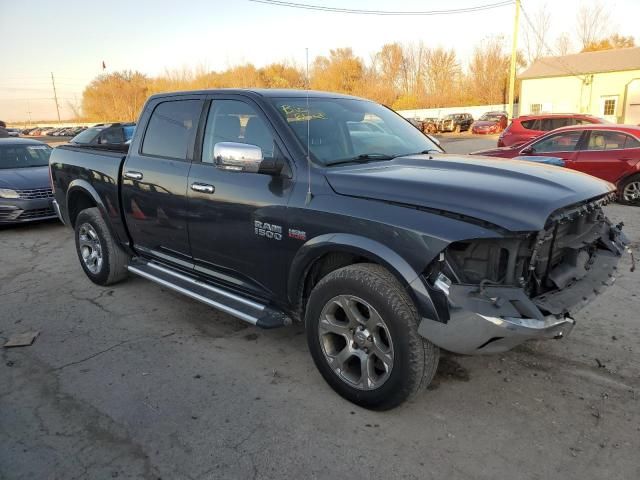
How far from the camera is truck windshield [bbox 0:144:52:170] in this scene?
31.4ft

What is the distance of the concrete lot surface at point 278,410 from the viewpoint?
2.56 metres

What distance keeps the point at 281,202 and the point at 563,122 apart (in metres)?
14.8

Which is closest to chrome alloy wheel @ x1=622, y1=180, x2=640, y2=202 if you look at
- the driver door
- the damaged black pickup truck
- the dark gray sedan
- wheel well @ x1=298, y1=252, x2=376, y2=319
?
the damaged black pickup truck

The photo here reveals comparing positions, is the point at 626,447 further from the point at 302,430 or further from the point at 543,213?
the point at 302,430

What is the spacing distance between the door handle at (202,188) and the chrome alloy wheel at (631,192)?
8.62 m

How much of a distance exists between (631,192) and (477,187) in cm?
822

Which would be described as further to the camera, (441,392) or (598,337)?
(598,337)

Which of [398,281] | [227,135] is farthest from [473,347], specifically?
[227,135]

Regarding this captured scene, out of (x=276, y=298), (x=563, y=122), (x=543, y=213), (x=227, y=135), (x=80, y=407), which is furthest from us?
(x=563, y=122)

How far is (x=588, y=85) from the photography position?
35.8 meters

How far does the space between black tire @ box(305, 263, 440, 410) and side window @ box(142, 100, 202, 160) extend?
1886 millimetres

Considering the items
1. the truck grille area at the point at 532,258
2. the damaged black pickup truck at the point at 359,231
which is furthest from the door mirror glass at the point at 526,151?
the truck grille area at the point at 532,258

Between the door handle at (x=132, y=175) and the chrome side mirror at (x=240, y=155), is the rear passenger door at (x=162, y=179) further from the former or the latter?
the chrome side mirror at (x=240, y=155)

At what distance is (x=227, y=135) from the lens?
3785 millimetres
